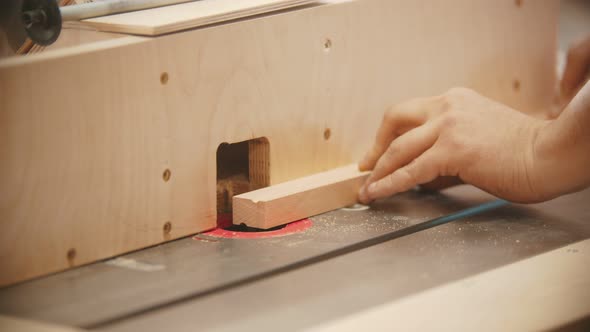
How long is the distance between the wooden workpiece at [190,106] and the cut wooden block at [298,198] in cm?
4

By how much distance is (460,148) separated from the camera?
1.57 meters

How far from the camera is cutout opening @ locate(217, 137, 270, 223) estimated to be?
1588mm

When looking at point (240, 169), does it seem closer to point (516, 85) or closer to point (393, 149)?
point (393, 149)

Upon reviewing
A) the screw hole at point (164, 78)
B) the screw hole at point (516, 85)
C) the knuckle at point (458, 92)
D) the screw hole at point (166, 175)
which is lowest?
the screw hole at point (166, 175)

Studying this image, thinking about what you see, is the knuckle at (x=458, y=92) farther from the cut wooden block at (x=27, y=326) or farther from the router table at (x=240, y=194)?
the cut wooden block at (x=27, y=326)

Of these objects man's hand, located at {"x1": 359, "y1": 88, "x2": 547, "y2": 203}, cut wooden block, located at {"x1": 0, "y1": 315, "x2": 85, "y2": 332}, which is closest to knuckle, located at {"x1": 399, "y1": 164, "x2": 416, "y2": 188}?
man's hand, located at {"x1": 359, "y1": 88, "x2": 547, "y2": 203}

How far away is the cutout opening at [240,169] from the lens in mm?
1588

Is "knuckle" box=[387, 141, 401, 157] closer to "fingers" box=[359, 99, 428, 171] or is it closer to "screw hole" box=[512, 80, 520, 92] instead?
"fingers" box=[359, 99, 428, 171]

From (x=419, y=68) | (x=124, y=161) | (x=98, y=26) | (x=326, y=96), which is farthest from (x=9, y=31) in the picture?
(x=419, y=68)

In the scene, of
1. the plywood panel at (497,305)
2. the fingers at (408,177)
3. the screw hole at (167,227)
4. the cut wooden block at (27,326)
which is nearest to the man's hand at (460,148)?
the fingers at (408,177)

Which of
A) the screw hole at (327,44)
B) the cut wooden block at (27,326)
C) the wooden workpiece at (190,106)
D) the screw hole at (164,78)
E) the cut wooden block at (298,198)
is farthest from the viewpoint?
the screw hole at (327,44)

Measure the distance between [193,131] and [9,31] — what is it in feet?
1.02

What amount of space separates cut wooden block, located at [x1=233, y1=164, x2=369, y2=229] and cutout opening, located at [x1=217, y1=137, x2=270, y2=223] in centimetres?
4

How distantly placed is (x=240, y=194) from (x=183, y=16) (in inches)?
12.0
